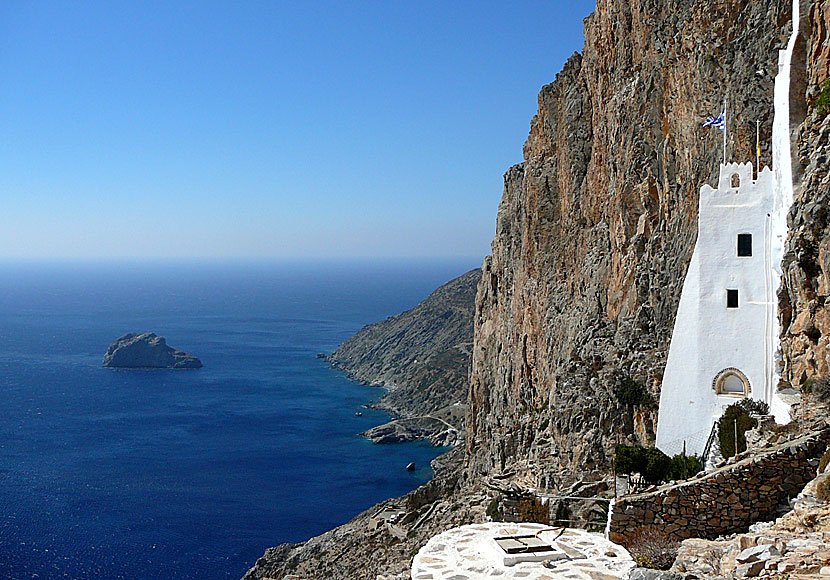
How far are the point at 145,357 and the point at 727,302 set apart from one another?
390ft

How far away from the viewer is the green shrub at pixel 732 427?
60.4 ft

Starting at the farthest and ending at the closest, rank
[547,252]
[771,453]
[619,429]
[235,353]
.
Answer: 1. [235,353]
2. [547,252]
3. [619,429]
4. [771,453]

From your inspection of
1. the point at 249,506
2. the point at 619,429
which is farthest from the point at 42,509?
the point at 619,429

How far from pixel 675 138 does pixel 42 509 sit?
5069 cm

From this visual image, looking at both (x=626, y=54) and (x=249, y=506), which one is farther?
(x=249, y=506)

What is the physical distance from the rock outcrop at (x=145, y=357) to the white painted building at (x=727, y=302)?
11419cm

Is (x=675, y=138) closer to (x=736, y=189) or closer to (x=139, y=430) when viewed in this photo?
(x=736, y=189)

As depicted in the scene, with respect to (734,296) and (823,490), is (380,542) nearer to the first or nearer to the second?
(734,296)

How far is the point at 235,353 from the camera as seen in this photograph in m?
142

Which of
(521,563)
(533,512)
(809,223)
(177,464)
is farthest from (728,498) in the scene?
(177,464)

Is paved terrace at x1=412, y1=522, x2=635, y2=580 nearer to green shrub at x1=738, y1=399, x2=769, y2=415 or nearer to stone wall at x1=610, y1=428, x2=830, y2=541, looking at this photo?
stone wall at x1=610, y1=428, x2=830, y2=541

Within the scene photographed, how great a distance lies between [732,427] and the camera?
62.1ft

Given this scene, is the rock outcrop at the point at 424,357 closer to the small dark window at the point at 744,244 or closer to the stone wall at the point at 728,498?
the small dark window at the point at 744,244

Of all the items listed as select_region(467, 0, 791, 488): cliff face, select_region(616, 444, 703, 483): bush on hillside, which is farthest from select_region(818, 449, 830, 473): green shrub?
select_region(467, 0, 791, 488): cliff face
